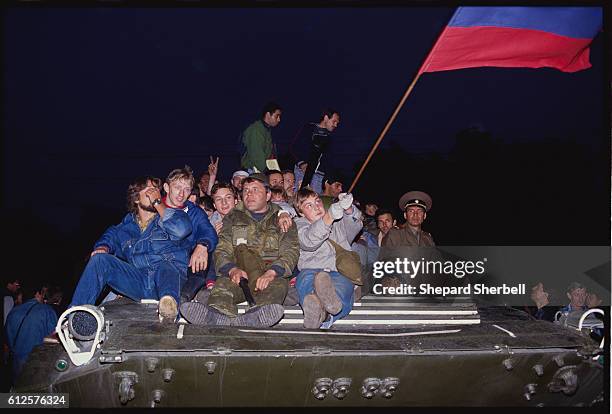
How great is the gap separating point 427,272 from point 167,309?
2.85 meters

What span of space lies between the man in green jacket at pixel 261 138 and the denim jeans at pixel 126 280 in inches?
128

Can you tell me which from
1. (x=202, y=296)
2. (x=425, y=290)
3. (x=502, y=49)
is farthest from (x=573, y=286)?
(x=202, y=296)

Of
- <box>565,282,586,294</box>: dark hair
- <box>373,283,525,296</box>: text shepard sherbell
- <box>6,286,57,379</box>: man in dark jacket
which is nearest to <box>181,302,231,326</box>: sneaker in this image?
<box>6,286,57,379</box>: man in dark jacket

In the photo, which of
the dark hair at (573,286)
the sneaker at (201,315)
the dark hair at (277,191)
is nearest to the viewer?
the sneaker at (201,315)

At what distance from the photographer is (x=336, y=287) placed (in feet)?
18.4

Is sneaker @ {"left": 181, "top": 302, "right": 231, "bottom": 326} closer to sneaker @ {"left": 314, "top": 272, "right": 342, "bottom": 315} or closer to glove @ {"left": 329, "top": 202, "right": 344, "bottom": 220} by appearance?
sneaker @ {"left": 314, "top": 272, "right": 342, "bottom": 315}

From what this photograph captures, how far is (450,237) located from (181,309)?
69.1ft

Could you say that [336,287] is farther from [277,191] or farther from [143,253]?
[277,191]

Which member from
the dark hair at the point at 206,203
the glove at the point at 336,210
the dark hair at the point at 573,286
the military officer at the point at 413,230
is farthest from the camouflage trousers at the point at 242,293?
the dark hair at the point at 573,286

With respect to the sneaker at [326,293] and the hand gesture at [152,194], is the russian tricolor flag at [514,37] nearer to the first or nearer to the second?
the sneaker at [326,293]

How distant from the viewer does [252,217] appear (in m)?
6.05

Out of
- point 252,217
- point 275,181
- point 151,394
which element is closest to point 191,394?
point 151,394

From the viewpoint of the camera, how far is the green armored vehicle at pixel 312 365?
4742mm

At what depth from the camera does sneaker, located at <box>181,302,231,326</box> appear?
5191 mm
